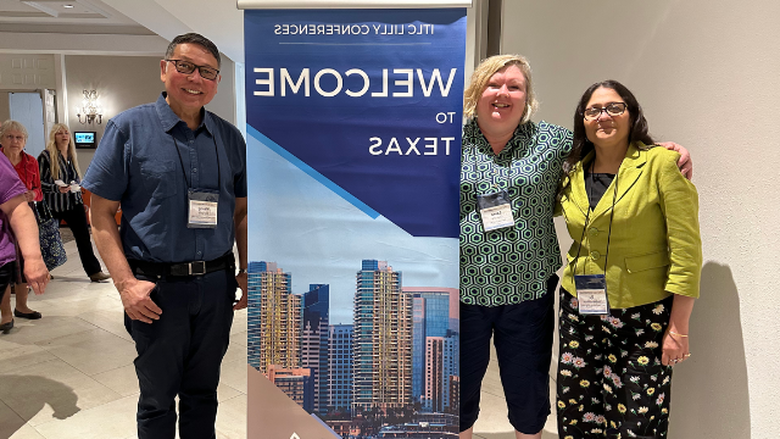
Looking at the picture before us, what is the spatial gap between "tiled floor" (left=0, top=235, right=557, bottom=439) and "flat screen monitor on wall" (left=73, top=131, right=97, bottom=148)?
776cm

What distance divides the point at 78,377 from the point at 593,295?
3.09 m

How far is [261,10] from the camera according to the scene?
1491mm

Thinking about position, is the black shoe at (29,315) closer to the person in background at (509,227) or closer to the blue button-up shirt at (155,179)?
the blue button-up shirt at (155,179)

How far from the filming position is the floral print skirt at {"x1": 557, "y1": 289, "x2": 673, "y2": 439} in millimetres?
1657

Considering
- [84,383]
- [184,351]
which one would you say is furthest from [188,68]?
[84,383]

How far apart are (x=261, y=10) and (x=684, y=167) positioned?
4.37ft

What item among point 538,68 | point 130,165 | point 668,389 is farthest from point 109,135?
point 538,68

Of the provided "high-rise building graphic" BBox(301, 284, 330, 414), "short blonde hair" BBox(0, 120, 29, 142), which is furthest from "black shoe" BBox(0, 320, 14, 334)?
"high-rise building graphic" BBox(301, 284, 330, 414)

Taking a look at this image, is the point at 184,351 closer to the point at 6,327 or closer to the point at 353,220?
the point at 353,220

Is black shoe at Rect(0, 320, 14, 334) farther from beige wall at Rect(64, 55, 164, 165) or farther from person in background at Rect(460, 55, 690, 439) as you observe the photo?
beige wall at Rect(64, 55, 164, 165)

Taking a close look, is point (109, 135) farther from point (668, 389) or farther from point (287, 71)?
point (668, 389)

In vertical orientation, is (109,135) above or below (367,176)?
above

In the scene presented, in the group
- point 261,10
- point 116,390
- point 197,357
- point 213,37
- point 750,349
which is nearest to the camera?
point 261,10

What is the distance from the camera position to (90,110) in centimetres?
1144
